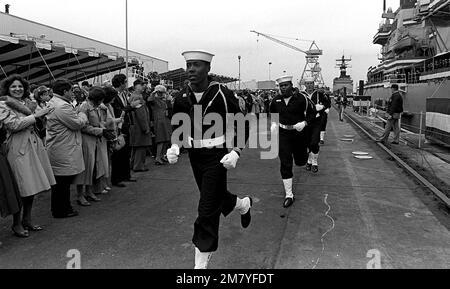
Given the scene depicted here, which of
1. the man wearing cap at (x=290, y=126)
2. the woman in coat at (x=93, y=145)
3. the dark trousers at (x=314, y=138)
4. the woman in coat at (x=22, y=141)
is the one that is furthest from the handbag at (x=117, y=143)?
the dark trousers at (x=314, y=138)

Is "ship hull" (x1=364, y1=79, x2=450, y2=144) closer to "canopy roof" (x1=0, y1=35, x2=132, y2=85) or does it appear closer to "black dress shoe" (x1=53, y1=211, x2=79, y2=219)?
"black dress shoe" (x1=53, y1=211, x2=79, y2=219)

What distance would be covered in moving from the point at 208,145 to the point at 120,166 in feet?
13.4

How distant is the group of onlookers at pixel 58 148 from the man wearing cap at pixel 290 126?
2.76 meters

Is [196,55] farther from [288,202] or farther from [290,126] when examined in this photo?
[288,202]

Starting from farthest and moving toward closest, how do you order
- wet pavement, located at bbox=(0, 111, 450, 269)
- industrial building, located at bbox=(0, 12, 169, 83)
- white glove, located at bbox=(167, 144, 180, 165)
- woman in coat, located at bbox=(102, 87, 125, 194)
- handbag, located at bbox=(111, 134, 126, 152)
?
industrial building, located at bbox=(0, 12, 169, 83)
handbag, located at bbox=(111, 134, 126, 152)
woman in coat, located at bbox=(102, 87, 125, 194)
white glove, located at bbox=(167, 144, 180, 165)
wet pavement, located at bbox=(0, 111, 450, 269)

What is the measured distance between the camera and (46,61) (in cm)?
1969

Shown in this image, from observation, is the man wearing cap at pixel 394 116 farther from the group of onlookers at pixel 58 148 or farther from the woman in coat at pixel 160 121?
the group of onlookers at pixel 58 148

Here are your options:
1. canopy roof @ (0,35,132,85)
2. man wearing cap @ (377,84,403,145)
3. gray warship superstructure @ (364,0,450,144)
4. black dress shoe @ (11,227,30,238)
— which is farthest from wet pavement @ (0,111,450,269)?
canopy roof @ (0,35,132,85)

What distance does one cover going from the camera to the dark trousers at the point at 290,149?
5.99 m

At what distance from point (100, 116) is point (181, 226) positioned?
2.42 metres

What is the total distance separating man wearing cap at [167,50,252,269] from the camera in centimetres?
358

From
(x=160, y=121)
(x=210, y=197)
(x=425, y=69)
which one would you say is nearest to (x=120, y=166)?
(x=160, y=121)
